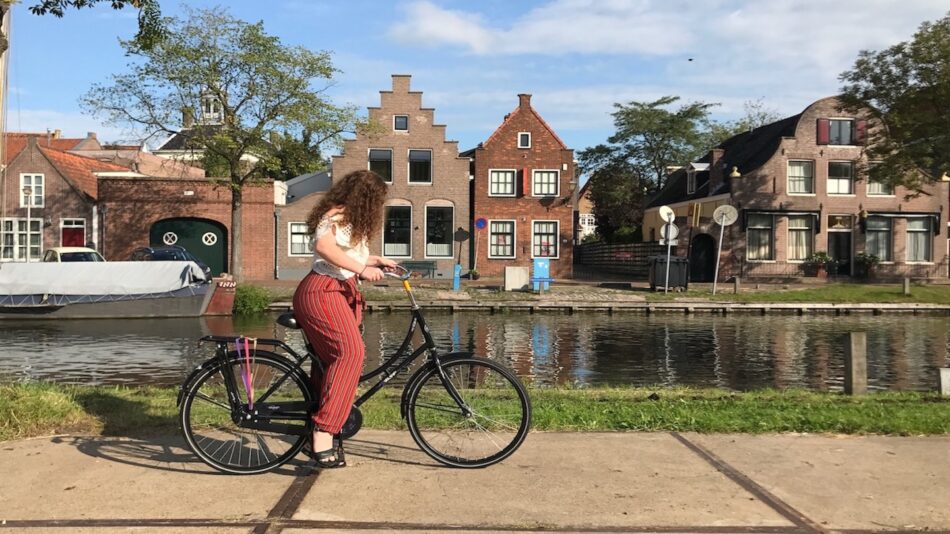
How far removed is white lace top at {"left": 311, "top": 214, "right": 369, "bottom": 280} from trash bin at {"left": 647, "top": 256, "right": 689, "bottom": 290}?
25034 mm

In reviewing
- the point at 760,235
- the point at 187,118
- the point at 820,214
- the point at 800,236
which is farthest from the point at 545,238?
the point at 187,118

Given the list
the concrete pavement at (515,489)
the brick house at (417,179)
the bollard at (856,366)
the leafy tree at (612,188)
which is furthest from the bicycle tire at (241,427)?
the leafy tree at (612,188)

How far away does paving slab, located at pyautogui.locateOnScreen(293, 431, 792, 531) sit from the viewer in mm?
3277

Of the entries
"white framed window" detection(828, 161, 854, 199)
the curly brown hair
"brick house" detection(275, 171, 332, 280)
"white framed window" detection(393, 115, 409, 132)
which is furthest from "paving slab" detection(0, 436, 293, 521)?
"white framed window" detection(828, 161, 854, 199)

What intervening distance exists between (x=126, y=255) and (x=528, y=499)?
3457cm

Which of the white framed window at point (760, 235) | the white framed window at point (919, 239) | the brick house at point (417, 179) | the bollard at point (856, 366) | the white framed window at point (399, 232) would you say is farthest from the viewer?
the white framed window at point (399, 232)

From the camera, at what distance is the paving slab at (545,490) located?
10.8ft

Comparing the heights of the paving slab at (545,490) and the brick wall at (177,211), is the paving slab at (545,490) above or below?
below

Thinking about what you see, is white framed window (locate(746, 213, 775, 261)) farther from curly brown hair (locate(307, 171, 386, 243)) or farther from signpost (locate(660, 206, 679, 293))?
curly brown hair (locate(307, 171, 386, 243))

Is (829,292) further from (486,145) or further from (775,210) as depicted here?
(486,145)

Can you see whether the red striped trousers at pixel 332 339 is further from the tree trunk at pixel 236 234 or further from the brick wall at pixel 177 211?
the brick wall at pixel 177 211

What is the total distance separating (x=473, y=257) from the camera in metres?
36.2

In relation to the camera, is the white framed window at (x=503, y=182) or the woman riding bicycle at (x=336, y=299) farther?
the white framed window at (x=503, y=182)

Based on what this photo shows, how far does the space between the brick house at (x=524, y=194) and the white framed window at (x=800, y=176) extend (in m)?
10.4
